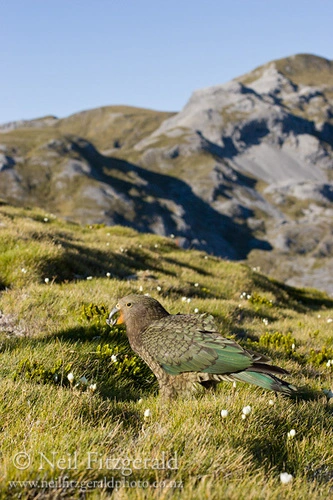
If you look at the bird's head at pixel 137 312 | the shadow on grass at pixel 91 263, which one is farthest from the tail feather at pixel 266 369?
the shadow on grass at pixel 91 263

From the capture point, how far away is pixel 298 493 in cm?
334

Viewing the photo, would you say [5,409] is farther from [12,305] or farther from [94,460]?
[12,305]

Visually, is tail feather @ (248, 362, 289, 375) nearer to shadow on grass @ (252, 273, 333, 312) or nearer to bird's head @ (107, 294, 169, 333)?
bird's head @ (107, 294, 169, 333)

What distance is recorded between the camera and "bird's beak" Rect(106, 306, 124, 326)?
584cm

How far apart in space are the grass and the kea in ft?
0.96

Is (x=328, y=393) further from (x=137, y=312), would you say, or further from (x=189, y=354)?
(x=137, y=312)

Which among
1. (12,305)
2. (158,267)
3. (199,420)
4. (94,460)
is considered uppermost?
(94,460)

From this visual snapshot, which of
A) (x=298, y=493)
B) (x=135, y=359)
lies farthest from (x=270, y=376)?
(x=135, y=359)

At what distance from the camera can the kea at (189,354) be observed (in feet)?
14.9

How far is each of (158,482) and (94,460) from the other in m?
0.56

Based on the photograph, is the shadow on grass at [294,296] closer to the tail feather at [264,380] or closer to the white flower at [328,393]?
the white flower at [328,393]

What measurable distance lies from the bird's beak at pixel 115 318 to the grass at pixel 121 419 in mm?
463

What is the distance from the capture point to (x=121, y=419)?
180 inches

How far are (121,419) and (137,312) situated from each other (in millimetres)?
1525
